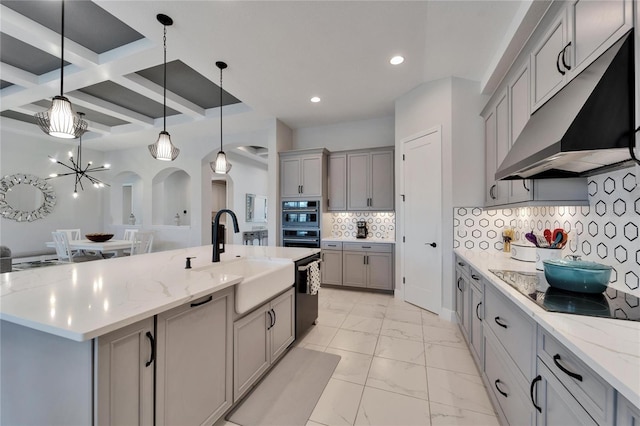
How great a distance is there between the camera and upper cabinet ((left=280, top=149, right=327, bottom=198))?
15.1ft

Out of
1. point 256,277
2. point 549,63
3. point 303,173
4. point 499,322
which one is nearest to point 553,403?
point 499,322

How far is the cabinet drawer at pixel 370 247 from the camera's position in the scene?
165 inches

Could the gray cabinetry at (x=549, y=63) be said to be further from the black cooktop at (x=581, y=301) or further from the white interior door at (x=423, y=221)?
the white interior door at (x=423, y=221)

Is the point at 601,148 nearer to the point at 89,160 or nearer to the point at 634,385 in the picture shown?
the point at 634,385

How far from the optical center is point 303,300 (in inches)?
104

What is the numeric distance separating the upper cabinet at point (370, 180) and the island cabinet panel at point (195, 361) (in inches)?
131

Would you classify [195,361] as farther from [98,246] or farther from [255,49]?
[98,246]

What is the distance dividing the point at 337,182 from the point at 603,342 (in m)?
4.06

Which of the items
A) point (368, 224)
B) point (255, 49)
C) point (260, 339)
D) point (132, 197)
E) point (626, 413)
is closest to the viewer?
point (626, 413)

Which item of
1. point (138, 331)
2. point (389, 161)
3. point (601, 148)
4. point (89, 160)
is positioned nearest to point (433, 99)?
point (389, 161)

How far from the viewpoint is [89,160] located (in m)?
6.65

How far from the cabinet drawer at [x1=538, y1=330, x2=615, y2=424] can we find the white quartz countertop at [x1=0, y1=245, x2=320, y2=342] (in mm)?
1492

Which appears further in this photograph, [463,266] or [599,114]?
[463,266]

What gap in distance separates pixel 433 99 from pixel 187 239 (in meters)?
5.59
